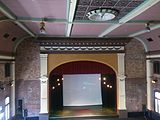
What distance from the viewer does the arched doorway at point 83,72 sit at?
12.2 meters

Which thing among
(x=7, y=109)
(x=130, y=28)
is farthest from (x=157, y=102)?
(x=7, y=109)

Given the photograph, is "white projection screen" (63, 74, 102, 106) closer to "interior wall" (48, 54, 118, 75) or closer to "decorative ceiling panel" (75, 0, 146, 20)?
"interior wall" (48, 54, 118, 75)

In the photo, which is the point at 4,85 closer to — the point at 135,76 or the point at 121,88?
the point at 121,88

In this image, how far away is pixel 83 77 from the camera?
1506 centimetres

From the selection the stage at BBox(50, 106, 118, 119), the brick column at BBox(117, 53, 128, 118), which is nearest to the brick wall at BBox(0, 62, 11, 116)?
the stage at BBox(50, 106, 118, 119)

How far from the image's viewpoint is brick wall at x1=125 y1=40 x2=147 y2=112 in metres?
12.2

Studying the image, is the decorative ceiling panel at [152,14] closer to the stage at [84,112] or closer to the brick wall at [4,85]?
the brick wall at [4,85]

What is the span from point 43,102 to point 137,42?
6.45 metres

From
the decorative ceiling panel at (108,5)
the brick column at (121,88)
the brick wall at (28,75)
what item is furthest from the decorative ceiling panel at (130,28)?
the brick wall at (28,75)

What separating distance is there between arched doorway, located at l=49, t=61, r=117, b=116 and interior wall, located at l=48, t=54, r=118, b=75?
0.29 meters

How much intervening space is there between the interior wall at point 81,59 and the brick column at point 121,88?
0.94ft

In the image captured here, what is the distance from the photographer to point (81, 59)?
1202 centimetres

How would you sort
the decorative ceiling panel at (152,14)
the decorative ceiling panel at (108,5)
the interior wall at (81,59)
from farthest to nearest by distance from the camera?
the interior wall at (81,59) < the decorative ceiling panel at (152,14) < the decorative ceiling panel at (108,5)

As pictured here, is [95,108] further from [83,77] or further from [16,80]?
[16,80]
